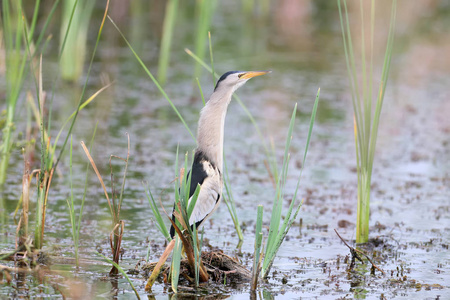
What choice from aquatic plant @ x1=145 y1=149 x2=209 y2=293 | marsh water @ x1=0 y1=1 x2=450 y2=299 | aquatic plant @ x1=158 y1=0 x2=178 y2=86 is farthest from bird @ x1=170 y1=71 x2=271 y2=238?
aquatic plant @ x1=158 y1=0 x2=178 y2=86

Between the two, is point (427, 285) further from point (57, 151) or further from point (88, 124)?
point (88, 124)

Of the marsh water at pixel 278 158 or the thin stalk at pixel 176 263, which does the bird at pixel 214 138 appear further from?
the marsh water at pixel 278 158

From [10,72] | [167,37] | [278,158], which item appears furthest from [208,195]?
[167,37]

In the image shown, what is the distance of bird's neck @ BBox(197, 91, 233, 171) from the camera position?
4504 millimetres

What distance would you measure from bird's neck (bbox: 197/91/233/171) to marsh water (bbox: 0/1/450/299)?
80 centimetres

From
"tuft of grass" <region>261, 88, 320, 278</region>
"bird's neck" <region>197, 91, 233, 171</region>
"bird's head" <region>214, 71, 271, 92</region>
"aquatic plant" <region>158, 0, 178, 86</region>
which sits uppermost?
"aquatic plant" <region>158, 0, 178, 86</region>

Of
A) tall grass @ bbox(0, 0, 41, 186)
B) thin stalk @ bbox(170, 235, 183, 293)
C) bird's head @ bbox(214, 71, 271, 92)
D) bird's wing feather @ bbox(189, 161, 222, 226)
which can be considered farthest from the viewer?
tall grass @ bbox(0, 0, 41, 186)

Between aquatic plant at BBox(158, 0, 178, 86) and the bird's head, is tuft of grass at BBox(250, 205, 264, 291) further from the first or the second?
aquatic plant at BBox(158, 0, 178, 86)

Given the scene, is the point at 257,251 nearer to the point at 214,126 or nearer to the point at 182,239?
the point at 182,239

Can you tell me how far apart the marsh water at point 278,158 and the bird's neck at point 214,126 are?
0.80m

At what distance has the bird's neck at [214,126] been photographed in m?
4.50

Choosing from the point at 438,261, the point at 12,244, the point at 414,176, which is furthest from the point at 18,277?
the point at 414,176

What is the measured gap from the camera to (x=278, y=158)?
7.80 meters

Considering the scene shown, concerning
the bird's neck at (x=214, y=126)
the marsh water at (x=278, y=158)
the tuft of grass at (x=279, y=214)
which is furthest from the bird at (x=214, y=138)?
the marsh water at (x=278, y=158)
